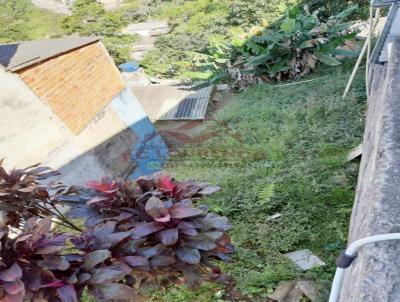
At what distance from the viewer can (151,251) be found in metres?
1.51

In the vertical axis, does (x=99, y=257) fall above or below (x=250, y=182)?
above

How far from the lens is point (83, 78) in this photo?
249 inches

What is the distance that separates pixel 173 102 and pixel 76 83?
422cm

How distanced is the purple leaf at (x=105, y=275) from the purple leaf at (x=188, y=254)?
1.07ft

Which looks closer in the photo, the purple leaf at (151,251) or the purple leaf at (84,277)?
the purple leaf at (84,277)

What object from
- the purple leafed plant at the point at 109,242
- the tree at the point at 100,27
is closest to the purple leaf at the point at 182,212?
the purple leafed plant at the point at 109,242

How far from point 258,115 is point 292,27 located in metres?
2.84

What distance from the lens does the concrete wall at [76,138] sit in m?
5.11

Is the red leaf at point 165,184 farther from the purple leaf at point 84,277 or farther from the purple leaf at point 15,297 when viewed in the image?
the purple leaf at point 15,297

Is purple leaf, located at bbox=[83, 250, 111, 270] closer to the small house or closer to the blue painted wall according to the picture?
the small house

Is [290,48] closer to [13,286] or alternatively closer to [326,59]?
[326,59]

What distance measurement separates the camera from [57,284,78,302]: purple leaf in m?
1.21

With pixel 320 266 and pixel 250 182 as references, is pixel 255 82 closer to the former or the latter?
pixel 250 182

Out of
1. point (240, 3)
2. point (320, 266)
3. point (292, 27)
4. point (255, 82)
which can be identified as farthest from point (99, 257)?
point (240, 3)
